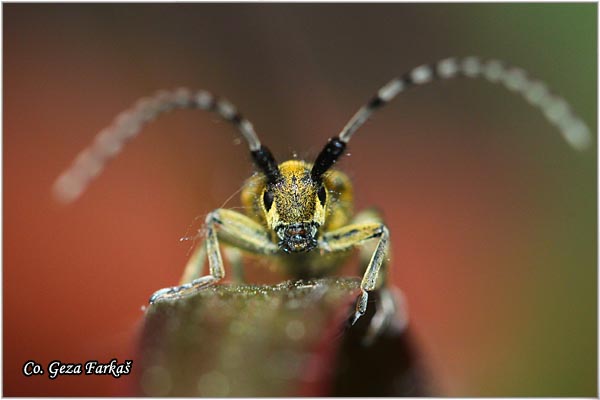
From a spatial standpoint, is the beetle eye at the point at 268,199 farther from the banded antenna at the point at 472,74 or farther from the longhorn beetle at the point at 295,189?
the banded antenna at the point at 472,74

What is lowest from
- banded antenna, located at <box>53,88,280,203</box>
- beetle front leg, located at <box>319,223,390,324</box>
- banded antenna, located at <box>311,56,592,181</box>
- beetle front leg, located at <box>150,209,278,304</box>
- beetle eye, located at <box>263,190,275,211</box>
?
beetle front leg, located at <box>319,223,390,324</box>

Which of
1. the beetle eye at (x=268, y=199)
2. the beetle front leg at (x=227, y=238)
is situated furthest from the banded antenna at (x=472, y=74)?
the beetle front leg at (x=227, y=238)

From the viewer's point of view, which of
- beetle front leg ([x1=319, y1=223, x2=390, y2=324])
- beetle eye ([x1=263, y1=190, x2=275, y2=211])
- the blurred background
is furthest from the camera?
beetle eye ([x1=263, y1=190, x2=275, y2=211])

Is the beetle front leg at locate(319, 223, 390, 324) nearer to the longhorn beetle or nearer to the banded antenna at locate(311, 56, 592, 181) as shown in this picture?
the longhorn beetle

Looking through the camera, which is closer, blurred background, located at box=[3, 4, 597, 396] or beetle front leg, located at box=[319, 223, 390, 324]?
beetle front leg, located at box=[319, 223, 390, 324]

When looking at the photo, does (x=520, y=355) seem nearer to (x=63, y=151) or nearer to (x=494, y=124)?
(x=494, y=124)

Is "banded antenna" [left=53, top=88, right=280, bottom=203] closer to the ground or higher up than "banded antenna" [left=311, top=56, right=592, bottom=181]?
higher up

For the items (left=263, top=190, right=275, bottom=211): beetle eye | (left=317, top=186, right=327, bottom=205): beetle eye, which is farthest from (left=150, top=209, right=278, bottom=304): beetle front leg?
(left=317, top=186, right=327, bottom=205): beetle eye

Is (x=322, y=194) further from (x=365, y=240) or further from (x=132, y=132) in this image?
(x=132, y=132)

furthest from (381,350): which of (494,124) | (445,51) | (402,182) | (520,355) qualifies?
(445,51)

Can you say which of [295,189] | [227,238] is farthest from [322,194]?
[227,238]

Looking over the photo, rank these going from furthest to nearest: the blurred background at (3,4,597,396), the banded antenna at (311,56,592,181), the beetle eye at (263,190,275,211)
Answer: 1. the banded antenna at (311,56,592,181)
2. the beetle eye at (263,190,275,211)
3. the blurred background at (3,4,597,396)
